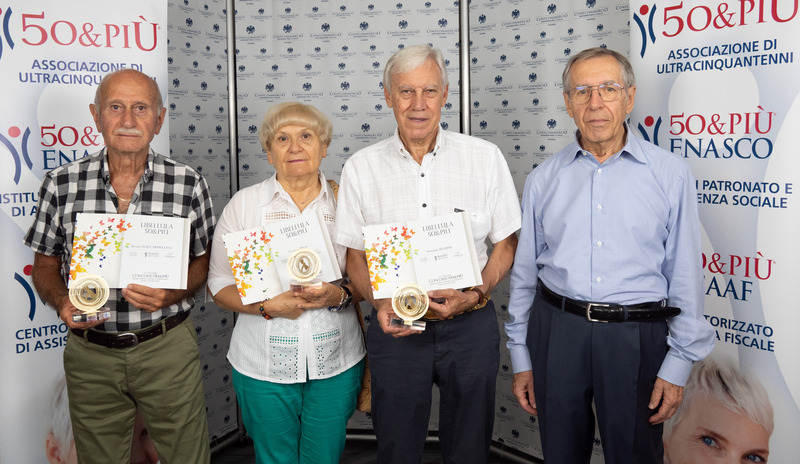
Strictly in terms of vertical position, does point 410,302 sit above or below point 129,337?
above

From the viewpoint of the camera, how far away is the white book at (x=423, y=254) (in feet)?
7.54

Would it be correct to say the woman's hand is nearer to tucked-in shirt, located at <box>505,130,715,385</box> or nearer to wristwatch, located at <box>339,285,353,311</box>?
wristwatch, located at <box>339,285,353,311</box>

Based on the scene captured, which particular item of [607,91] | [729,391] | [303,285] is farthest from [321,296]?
[729,391]

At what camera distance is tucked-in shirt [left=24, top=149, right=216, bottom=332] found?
2490 millimetres

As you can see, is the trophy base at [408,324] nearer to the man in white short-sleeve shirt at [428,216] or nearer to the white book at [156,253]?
the man in white short-sleeve shirt at [428,216]

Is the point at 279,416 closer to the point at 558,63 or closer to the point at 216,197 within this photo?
the point at 216,197

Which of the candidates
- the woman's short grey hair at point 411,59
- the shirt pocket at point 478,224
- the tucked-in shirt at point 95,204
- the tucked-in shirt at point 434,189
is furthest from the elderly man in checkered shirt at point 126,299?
the shirt pocket at point 478,224

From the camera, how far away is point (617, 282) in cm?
226

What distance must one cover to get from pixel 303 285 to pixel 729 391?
6.27 ft

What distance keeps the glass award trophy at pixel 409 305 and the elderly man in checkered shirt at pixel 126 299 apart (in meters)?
0.91

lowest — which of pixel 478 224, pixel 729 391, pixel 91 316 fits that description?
pixel 729 391

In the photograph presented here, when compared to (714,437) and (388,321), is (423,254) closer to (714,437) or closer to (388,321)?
(388,321)

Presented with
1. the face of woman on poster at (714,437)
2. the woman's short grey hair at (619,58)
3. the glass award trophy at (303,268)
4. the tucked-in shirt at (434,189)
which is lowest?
the face of woman on poster at (714,437)

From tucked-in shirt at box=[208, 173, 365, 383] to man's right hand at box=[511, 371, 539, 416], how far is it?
65 cm
